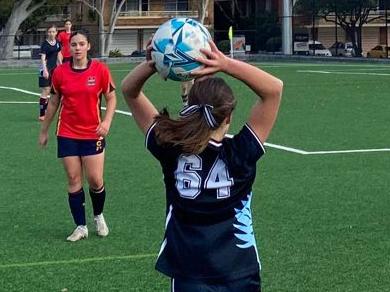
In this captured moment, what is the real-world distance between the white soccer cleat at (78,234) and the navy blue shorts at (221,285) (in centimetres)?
475

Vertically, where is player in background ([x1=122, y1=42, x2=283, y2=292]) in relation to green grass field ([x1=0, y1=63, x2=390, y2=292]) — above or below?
above

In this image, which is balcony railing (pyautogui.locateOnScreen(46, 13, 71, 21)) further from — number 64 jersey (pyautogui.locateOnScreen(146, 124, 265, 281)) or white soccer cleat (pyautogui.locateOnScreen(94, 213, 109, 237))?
number 64 jersey (pyautogui.locateOnScreen(146, 124, 265, 281))

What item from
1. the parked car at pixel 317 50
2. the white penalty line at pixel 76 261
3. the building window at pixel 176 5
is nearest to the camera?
the white penalty line at pixel 76 261

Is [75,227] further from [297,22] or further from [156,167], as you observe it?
[297,22]

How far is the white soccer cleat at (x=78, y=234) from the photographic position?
29.7 feet

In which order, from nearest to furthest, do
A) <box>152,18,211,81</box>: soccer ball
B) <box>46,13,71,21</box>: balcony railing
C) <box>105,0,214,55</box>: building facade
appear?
<box>152,18,211,81</box>: soccer ball → <box>46,13,71,21</box>: balcony railing → <box>105,0,214,55</box>: building facade

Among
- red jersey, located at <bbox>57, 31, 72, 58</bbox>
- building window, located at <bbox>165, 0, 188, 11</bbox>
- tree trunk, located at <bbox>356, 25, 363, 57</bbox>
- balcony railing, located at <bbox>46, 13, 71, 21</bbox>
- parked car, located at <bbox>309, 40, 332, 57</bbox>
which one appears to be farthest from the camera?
building window, located at <bbox>165, 0, 188, 11</bbox>

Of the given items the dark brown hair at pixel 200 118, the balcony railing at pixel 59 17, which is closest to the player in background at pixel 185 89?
the dark brown hair at pixel 200 118

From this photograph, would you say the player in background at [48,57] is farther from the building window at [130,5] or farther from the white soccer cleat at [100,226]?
the building window at [130,5]

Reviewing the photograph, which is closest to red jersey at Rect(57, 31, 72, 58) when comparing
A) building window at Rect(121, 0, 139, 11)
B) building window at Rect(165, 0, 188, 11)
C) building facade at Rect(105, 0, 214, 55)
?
building facade at Rect(105, 0, 214, 55)

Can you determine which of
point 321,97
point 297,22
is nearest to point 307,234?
point 321,97

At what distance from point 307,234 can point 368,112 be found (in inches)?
487

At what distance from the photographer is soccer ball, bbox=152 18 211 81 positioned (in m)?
4.17

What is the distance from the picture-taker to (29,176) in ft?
42.5
